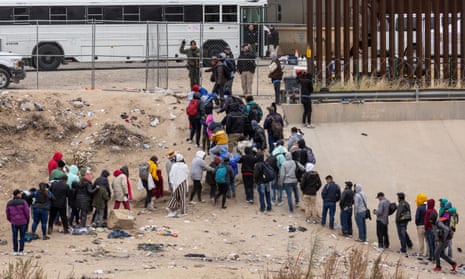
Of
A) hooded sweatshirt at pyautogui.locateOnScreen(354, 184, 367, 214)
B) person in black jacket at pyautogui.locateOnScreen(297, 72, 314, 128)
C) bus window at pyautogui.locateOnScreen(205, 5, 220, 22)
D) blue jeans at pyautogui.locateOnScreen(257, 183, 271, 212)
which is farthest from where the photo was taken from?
bus window at pyautogui.locateOnScreen(205, 5, 220, 22)

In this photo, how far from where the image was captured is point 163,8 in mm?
38750

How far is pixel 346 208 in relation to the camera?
75.2 ft

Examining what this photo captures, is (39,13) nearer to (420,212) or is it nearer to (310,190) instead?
(310,190)

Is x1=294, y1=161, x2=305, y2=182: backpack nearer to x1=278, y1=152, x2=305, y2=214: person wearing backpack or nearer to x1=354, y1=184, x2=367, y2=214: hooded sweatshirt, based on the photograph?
x1=278, y1=152, x2=305, y2=214: person wearing backpack

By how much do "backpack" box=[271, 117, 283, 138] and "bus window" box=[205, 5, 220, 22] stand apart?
13.6 metres

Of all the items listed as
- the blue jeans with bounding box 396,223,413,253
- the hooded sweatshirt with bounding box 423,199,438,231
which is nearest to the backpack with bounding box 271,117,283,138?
the blue jeans with bounding box 396,223,413,253

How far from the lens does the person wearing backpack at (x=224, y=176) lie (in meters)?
23.9

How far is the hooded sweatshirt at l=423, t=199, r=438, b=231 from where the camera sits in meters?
21.6

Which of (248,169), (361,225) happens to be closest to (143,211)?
(248,169)

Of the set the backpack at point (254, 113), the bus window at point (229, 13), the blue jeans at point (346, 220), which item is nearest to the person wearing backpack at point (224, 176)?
the backpack at point (254, 113)

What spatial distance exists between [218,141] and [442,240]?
20.4ft

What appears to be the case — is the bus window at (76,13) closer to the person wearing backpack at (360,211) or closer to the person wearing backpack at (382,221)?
the person wearing backpack at (360,211)

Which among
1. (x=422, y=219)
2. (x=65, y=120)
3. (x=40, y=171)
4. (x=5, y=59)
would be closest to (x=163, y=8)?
(x=5, y=59)

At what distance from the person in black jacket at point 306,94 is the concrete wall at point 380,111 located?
34cm
